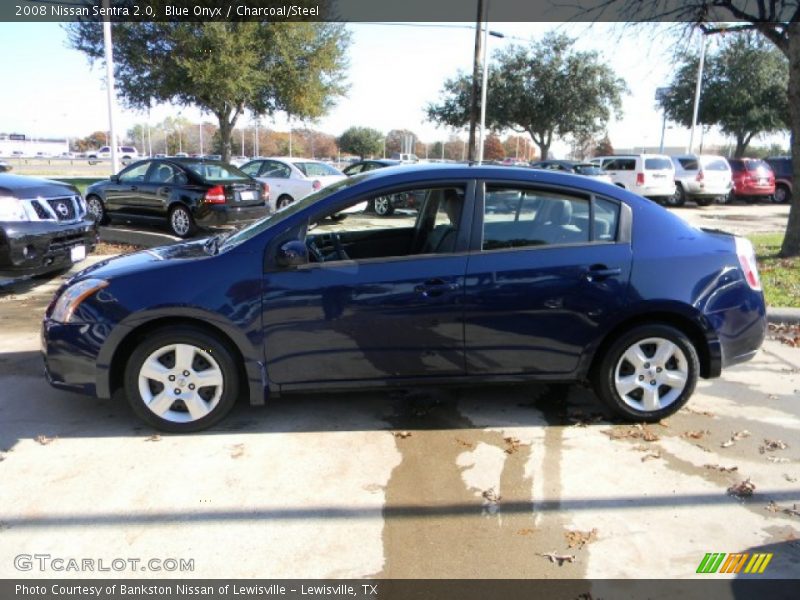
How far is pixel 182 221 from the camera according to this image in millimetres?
11203

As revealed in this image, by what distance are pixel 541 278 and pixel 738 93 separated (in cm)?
3518

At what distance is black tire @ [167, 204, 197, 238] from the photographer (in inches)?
439

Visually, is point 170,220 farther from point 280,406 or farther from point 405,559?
point 405,559

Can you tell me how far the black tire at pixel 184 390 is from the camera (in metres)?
3.82

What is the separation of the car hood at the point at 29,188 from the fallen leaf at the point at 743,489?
7245 millimetres

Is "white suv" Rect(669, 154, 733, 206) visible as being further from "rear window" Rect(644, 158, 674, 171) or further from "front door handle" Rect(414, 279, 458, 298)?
"front door handle" Rect(414, 279, 458, 298)

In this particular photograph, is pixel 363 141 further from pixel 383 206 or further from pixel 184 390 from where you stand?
pixel 184 390

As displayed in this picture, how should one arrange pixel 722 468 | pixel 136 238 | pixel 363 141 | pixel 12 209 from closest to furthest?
pixel 722 468 → pixel 12 209 → pixel 136 238 → pixel 363 141

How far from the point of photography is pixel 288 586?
2625mm

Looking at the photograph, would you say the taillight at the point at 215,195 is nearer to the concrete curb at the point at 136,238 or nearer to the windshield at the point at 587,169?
the concrete curb at the point at 136,238

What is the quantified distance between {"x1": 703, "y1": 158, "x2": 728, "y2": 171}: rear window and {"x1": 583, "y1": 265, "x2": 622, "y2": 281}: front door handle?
69.7 feet

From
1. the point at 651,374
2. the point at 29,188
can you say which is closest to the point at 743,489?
the point at 651,374

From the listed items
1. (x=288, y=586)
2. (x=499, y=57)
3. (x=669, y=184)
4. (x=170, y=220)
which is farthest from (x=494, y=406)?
(x=499, y=57)

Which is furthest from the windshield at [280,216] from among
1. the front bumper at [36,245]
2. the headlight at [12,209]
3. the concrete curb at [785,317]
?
the concrete curb at [785,317]
